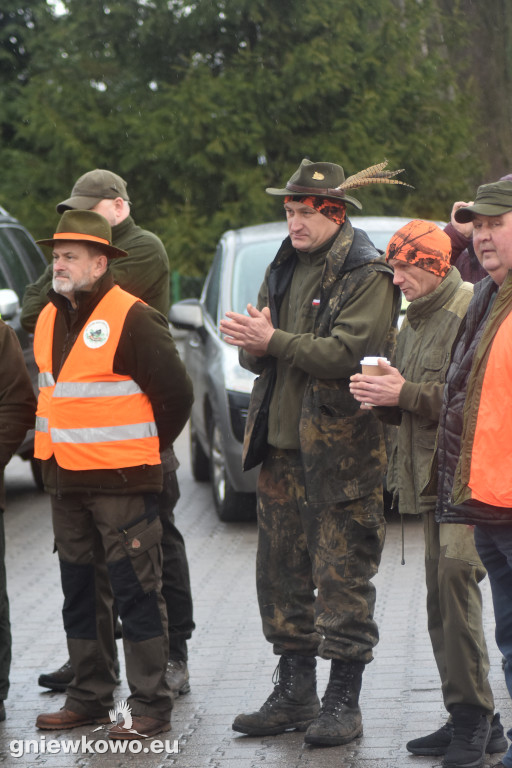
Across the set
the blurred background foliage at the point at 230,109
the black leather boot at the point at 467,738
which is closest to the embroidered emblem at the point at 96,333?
the black leather boot at the point at 467,738

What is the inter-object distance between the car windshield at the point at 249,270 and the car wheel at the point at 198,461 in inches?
72.6

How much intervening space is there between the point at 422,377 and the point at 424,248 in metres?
0.46

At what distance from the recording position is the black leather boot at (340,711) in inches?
209

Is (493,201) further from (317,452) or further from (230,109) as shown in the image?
(230,109)

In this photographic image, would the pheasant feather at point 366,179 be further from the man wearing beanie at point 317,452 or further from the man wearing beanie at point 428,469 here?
the man wearing beanie at point 428,469

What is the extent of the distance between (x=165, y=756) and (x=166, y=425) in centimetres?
129

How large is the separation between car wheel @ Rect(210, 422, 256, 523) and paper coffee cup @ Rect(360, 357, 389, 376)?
15.5 ft

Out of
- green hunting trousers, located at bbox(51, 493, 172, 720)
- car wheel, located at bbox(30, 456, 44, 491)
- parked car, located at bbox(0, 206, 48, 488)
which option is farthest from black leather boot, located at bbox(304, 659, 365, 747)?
car wheel, located at bbox(30, 456, 44, 491)

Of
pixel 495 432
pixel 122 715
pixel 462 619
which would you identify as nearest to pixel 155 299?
pixel 122 715

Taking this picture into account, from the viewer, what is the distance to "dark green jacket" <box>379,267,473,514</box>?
506cm

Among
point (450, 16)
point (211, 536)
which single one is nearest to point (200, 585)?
point (211, 536)

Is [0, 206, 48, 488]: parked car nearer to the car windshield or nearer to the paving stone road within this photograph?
the paving stone road

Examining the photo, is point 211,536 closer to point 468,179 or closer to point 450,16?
point 468,179

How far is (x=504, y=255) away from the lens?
15.0ft
